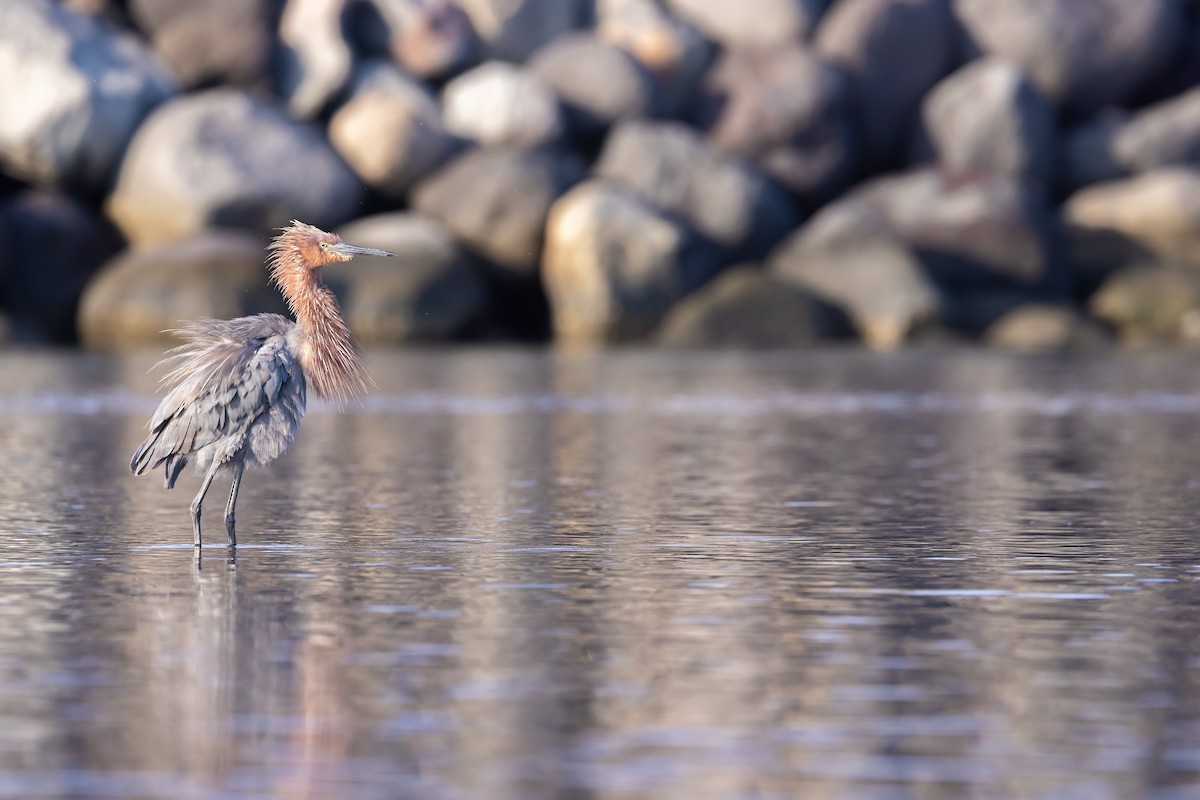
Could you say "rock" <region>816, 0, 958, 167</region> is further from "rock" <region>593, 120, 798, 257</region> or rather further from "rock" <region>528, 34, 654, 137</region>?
"rock" <region>593, 120, 798, 257</region>

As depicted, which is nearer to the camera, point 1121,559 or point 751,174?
point 1121,559

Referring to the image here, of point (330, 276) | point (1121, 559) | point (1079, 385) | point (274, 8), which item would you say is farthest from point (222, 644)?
point (274, 8)

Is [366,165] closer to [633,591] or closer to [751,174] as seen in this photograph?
[751,174]

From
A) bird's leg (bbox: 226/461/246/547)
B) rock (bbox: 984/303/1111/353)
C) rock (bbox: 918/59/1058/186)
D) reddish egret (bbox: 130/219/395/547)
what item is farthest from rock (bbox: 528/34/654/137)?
bird's leg (bbox: 226/461/246/547)

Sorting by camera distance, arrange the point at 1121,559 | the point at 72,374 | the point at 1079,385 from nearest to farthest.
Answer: the point at 1121,559
the point at 1079,385
the point at 72,374

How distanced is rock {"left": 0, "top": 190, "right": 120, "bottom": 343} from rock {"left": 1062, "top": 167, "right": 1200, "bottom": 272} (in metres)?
16.2

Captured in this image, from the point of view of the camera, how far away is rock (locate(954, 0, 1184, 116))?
41500 mm

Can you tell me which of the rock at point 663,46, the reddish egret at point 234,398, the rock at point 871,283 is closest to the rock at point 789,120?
the rock at point 663,46

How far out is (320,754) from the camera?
6152 millimetres

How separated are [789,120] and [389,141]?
6866mm

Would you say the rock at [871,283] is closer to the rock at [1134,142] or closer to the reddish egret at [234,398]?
the rock at [1134,142]

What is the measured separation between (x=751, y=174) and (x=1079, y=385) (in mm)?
13238

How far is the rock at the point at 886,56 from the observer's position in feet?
133

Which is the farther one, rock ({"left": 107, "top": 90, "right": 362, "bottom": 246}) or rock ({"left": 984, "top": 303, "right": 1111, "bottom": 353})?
rock ({"left": 107, "top": 90, "right": 362, "bottom": 246})
